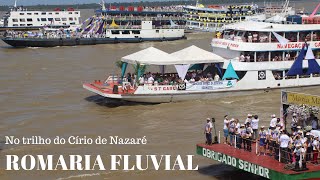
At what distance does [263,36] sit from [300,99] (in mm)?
12989

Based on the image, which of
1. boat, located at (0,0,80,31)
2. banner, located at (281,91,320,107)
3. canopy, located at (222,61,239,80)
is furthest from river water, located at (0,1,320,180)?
boat, located at (0,0,80,31)

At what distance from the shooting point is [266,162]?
1577 centimetres

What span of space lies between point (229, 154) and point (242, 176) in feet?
3.88

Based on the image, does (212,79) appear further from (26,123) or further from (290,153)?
(290,153)

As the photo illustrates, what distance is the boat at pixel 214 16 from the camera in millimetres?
82438

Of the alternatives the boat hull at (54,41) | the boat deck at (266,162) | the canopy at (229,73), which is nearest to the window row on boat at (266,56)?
the canopy at (229,73)

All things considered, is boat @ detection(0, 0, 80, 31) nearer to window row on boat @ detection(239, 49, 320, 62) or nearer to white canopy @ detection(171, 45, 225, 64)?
white canopy @ detection(171, 45, 225, 64)

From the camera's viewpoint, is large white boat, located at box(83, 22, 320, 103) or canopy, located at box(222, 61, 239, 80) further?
canopy, located at box(222, 61, 239, 80)

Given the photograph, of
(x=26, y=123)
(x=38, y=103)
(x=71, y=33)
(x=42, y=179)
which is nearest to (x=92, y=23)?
(x=71, y=33)

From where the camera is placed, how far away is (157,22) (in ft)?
236

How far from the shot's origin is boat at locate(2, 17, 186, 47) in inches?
2559

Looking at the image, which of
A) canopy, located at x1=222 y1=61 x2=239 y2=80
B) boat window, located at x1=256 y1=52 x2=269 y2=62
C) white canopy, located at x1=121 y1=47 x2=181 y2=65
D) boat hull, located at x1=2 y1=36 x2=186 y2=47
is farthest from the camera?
boat hull, located at x1=2 y1=36 x2=186 y2=47

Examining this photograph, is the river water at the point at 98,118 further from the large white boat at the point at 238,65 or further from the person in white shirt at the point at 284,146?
the person in white shirt at the point at 284,146

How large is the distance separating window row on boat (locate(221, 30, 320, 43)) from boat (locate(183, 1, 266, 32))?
50.7 m
